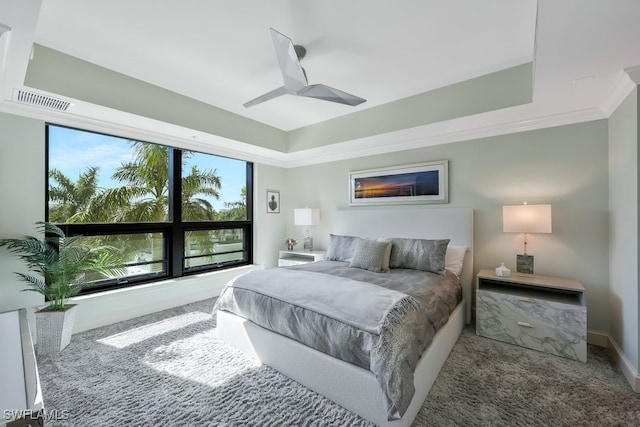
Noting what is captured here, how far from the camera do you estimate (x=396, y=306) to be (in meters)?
1.85

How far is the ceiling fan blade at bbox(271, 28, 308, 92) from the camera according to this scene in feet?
6.23

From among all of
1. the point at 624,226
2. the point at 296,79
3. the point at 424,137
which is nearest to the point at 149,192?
the point at 296,79

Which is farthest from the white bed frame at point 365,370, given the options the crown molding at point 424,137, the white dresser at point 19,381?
the white dresser at point 19,381

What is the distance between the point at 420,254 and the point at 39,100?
13.2 feet

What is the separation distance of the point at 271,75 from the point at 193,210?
230 centimetres

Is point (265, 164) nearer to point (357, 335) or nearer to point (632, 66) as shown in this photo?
point (357, 335)

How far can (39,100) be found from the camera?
8.21ft

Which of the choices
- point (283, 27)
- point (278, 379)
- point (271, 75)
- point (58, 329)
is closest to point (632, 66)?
point (283, 27)

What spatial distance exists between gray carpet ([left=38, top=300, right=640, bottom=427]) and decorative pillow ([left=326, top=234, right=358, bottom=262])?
1543mm

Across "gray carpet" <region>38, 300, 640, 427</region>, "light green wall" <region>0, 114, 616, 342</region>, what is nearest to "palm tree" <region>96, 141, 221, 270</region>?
"light green wall" <region>0, 114, 616, 342</region>

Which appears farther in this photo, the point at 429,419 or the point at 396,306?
the point at 396,306

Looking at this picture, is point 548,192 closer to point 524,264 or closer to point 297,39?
point 524,264

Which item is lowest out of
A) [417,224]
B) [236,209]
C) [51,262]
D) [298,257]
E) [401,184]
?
[298,257]

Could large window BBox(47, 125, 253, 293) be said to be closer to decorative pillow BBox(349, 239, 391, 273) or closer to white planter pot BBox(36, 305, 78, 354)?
white planter pot BBox(36, 305, 78, 354)
